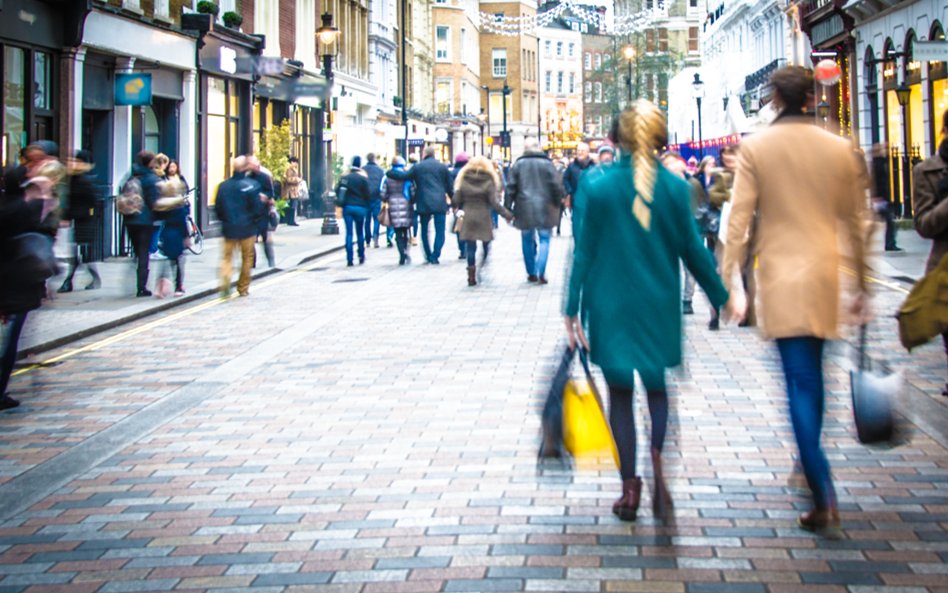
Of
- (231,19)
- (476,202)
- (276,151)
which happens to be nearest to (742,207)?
(476,202)

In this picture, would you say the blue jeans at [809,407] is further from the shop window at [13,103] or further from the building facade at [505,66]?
the building facade at [505,66]

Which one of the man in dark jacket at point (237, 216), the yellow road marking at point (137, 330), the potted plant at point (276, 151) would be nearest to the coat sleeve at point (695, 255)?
the yellow road marking at point (137, 330)

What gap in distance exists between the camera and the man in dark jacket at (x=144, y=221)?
16.9 m

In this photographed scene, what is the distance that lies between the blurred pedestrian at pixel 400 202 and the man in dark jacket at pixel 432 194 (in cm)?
40

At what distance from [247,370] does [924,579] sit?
22.8 ft

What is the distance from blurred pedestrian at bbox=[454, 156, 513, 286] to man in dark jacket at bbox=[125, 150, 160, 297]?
161 inches

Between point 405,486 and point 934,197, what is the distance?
151 inches

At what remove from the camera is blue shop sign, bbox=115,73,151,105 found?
23953 mm

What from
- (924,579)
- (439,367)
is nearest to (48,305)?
(439,367)

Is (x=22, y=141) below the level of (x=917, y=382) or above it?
above

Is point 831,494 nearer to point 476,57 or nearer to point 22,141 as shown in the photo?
point 22,141

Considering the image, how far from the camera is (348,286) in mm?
18734

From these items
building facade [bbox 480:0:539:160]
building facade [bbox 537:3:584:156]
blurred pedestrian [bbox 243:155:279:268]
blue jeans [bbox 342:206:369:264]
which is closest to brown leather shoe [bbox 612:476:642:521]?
blurred pedestrian [bbox 243:155:279:268]

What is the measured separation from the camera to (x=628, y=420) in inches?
226
